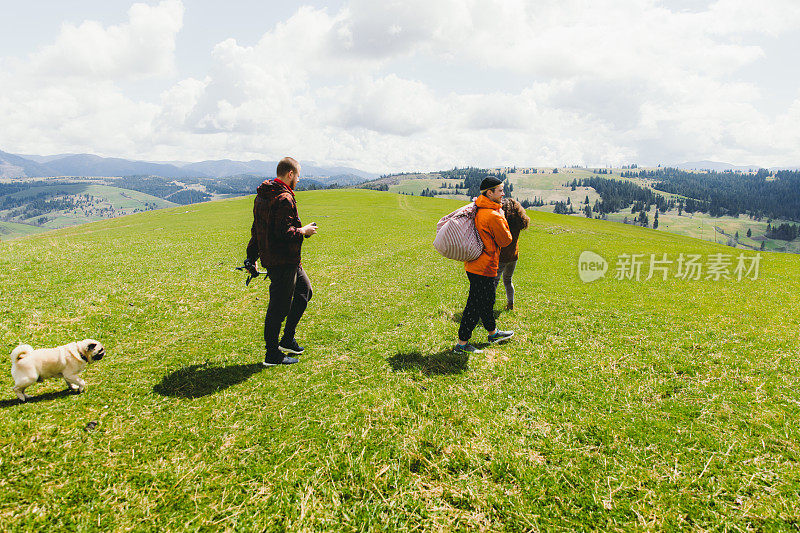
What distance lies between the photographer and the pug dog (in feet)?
18.5

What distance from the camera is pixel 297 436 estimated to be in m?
5.41

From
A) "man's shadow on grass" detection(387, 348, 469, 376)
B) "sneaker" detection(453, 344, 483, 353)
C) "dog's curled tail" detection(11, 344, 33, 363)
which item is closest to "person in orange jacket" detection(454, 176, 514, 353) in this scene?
"sneaker" detection(453, 344, 483, 353)

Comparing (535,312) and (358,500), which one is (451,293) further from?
(358,500)

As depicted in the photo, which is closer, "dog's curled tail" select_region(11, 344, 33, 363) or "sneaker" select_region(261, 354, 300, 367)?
"dog's curled tail" select_region(11, 344, 33, 363)

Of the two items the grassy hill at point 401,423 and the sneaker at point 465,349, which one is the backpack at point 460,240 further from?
the grassy hill at point 401,423

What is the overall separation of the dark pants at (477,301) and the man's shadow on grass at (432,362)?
0.56 m

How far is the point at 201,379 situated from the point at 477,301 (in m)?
6.38

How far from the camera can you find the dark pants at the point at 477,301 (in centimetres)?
821

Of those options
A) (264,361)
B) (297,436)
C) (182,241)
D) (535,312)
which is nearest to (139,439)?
(297,436)

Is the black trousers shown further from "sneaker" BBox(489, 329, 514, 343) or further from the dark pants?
"sneaker" BBox(489, 329, 514, 343)

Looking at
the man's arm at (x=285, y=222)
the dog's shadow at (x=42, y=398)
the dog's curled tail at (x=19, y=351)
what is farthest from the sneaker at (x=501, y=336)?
the dog's curled tail at (x=19, y=351)

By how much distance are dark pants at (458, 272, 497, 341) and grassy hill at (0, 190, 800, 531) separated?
0.87 metres

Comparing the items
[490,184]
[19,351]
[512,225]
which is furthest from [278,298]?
[512,225]

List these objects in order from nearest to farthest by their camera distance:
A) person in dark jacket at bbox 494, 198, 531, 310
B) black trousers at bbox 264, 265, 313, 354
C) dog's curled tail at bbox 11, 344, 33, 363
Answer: dog's curled tail at bbox 11, 344, 33, 363 < black trousers at bbox 264, 265, 313, 354 < person in dark jacket at bbox 494, 198, 531, 310
